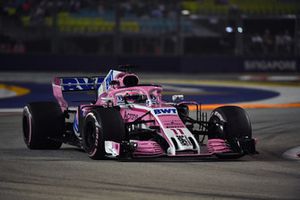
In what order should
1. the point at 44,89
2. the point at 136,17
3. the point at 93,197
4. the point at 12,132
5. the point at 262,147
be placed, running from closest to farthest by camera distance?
the point at 93,197 → the point at 262,147 → the point at 12,132 → the point at 44,89 → the point at 136,17

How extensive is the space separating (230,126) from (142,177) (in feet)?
7.26

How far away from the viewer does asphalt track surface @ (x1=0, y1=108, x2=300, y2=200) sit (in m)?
8.57

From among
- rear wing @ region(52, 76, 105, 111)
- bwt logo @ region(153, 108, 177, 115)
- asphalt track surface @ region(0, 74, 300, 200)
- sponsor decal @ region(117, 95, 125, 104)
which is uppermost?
rear wing @ region(52, 76, 105, 111)

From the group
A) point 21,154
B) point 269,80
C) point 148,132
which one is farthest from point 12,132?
point 269,80

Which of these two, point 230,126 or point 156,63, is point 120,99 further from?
point 156,63

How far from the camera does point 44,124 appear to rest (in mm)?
12602

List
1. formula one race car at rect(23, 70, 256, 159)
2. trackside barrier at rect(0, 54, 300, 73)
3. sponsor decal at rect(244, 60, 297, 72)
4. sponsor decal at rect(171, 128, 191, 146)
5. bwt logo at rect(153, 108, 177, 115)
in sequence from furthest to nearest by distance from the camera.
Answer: sponsor decal at rect(244, 60, 297, 72)
trackside barrier at rect(0, 54, 300, 73)
bwt logo at rect(153, 108, 177, 115)
formula one race car at rect(23, 70, 256, 159)
sponsor decal at rect(171, 128, 191, 146)

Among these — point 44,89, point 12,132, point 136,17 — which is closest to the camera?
point 12,132

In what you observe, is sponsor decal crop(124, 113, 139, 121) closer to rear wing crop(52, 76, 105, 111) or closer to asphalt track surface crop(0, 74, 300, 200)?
asphalt track surface crop(0, 74, 300, 200)

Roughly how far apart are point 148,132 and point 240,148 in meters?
1.19

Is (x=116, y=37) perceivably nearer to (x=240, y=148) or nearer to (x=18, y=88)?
(x=18, y=88)

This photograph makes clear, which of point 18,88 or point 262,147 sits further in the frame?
point 18,88

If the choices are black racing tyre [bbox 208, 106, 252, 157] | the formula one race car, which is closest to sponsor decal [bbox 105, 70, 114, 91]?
the formula one race car

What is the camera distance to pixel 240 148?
11.3m
